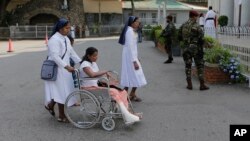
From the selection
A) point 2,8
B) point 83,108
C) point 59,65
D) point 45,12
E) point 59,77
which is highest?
point 2,8

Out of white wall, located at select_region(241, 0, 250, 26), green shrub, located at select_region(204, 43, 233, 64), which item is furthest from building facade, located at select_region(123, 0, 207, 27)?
green shrub, located at select_region(204, 43, 233, 64)

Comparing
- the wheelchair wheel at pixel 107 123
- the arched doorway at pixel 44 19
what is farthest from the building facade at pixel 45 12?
the wheelchair wheel at pixel 107 123

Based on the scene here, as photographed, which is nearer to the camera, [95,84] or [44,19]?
[95,84]

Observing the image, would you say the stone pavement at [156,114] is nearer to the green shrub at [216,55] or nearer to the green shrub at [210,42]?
the green shrub at [216,55]

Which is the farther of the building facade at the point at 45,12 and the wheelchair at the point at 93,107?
the building facade at the point at 45,12

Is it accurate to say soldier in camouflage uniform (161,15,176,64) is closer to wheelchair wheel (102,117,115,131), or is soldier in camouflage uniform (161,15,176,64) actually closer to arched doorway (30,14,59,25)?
wheelchair wheel (102,117,115,131)

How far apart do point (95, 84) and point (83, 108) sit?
1.56 feet

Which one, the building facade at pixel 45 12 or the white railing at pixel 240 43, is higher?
the building facade at pixel 45 12

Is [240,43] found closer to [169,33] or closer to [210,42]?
[210,42]

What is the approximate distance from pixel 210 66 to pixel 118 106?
16.0ft

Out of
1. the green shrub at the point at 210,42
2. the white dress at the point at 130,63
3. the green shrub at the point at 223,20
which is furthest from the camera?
the green shrub at the point at 223,20

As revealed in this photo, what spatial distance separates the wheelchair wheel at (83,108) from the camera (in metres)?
7.23

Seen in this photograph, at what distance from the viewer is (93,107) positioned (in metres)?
7.36

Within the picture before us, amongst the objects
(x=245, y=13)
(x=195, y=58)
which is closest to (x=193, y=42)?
(x=195, y=58)
